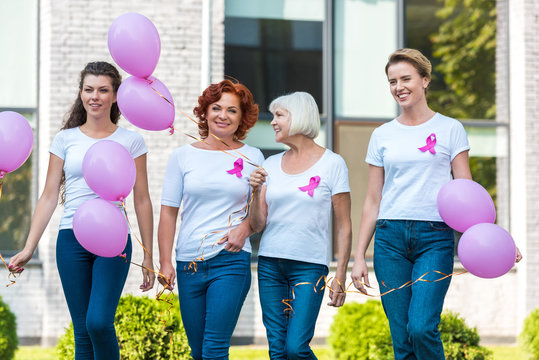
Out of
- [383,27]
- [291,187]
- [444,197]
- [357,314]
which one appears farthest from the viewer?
[383,27]

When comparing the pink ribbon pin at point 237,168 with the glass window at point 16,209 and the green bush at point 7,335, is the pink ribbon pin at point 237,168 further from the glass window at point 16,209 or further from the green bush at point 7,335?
the glass window at point 16,209

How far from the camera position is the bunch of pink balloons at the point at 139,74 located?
4.36m

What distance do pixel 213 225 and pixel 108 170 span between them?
0.64m

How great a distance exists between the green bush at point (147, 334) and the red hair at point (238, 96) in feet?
7.43

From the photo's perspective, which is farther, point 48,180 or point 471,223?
point 48,180

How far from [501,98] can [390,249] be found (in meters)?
6.00

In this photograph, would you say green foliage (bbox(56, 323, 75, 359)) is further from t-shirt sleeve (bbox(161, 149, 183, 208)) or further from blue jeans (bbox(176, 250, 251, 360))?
t-shirt sleeve (bbox(161, 149, 183, 208))

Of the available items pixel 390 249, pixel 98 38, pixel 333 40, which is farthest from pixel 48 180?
pixel 333 40

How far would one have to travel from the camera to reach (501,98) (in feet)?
31.9

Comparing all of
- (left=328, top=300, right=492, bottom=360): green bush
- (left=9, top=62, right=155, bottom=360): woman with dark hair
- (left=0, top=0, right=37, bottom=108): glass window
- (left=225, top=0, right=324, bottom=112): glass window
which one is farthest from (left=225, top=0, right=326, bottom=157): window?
(left=9, top=62, right=155, bottom=360): woman with dark hair

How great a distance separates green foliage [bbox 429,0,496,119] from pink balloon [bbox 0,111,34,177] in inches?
237

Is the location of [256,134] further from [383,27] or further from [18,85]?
[18,85]

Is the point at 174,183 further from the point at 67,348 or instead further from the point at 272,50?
the point at 272,50

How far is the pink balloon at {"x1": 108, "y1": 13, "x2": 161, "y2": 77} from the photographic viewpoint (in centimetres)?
442
